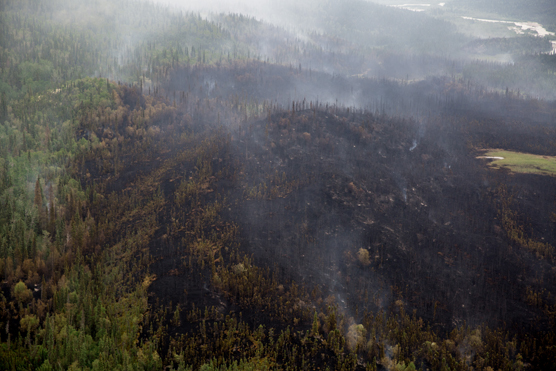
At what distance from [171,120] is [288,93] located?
7325cm

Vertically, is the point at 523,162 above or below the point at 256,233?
above

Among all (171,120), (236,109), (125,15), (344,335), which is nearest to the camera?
(344,335)

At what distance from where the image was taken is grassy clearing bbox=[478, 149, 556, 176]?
96.1 m

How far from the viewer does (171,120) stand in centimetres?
10481

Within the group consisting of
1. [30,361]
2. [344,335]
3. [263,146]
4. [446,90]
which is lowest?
[344,335]

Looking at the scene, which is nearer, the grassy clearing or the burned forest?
the burned forest

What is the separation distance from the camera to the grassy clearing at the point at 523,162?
96.1 meters

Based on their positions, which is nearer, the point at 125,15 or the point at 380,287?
the point at 380,287

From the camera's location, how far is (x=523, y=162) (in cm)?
10081

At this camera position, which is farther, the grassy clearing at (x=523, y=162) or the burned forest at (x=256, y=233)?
the grassy clearing at (x=523, y=162)

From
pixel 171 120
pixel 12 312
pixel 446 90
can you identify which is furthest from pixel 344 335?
pixel 446 90

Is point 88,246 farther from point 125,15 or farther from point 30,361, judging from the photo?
point 125,15

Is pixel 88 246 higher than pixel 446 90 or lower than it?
lower

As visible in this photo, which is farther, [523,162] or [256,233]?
[523,162]
